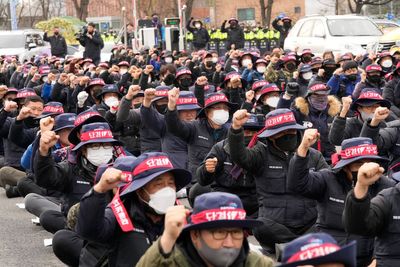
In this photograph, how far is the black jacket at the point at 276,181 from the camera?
8703 mm

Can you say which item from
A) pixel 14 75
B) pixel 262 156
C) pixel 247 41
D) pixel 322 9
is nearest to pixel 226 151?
pixel 262 156

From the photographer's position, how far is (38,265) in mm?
9219

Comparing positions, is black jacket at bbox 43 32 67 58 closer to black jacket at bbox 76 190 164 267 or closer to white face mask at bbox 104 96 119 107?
white face mask at bbox 104 96 119 107

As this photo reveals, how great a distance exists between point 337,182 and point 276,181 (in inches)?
41.8

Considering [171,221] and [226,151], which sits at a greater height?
[171,221]

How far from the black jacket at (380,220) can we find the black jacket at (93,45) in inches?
781

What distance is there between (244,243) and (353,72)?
10948 mm

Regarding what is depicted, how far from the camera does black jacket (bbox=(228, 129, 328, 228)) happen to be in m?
8.70

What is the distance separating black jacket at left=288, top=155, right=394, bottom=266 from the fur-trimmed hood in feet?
12.0

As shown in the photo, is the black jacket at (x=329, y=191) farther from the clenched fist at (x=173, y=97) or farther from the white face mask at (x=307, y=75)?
the white face mask at (x=307, y=75)

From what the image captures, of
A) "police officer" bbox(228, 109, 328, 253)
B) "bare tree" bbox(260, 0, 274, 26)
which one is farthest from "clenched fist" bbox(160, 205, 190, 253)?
"bare tree" bbox(260, 0, 274, 26)

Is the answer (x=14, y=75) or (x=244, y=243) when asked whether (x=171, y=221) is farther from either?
(x=14, y=75)

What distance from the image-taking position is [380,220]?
654 centimetres

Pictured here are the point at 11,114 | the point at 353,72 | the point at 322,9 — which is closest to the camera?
the point at 11,114
